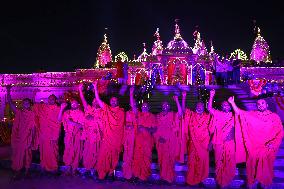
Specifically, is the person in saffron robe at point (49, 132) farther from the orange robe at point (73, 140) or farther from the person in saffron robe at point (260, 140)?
the person in saffron robe at point (260, 140)

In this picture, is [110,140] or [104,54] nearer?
[110,140]

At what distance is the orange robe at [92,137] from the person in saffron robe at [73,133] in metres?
0.16

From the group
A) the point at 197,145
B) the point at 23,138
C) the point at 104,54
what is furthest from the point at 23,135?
the point at 104,54

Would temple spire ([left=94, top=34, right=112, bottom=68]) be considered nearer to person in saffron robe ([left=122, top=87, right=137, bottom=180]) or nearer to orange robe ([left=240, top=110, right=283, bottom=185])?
person in saffron robe ([left=122, top=87, right=137, bottom=180])

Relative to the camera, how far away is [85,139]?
8.77m

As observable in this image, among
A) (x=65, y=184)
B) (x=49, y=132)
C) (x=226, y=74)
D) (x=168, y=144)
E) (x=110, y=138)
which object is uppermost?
(x=226, y=74)

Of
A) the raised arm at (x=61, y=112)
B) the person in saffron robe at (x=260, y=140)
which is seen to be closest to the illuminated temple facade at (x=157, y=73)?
the raised arm at (x=61, y=112)

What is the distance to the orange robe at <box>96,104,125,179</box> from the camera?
8461 millimetres

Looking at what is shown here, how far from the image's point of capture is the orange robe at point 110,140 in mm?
8461

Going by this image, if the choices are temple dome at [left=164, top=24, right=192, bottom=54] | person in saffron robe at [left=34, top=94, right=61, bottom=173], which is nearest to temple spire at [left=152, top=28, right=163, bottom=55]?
temple dome at [left=164, top=24, right=192, bottom=54]

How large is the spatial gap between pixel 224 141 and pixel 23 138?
492cm

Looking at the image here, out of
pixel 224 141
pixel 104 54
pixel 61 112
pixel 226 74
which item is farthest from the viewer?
pixel 104 54

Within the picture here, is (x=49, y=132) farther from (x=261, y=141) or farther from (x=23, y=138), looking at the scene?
(x=261, y=141)

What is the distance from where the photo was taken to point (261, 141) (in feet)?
24.7
